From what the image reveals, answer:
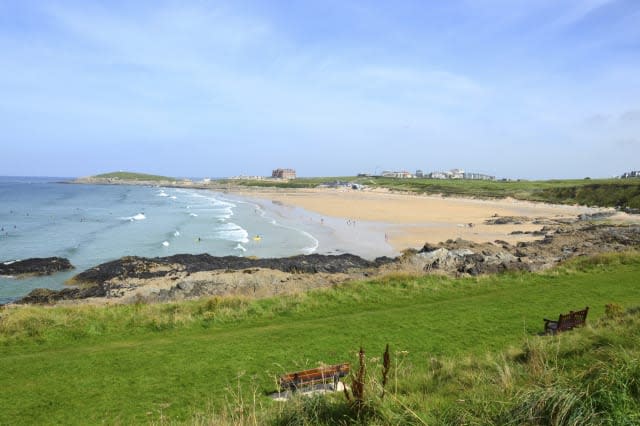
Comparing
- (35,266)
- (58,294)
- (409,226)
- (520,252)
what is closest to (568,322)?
(520,252)

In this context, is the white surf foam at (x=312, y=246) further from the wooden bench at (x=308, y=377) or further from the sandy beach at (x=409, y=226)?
the wooden bench at (x=308, y=377)

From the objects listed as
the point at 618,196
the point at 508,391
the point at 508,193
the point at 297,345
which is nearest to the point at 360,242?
the point at 297,345

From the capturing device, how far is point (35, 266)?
30844 millimetres

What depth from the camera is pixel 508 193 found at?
10600 centimetres

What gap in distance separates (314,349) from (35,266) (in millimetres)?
29268

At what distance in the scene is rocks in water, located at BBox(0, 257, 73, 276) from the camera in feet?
97.6

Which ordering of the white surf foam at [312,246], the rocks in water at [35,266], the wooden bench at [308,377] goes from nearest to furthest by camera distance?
the wooden bench at [308,377] → the rocks in water at [35,266] → the white surf foam at [312,246]

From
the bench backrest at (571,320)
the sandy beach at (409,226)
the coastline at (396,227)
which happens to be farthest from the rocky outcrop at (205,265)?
the bench backrest at (571,320)

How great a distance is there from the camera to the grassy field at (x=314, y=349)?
5004 millimetres

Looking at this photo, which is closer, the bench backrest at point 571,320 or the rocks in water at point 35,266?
the bench backrest at point 571,320

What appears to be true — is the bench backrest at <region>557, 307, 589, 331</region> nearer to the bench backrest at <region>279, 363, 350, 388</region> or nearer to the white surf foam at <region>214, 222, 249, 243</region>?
the bench backrest at <region>279, 363, 350, 388</region>

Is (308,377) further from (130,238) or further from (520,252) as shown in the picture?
(130,238)

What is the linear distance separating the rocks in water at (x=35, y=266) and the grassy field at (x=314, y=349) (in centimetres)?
1888

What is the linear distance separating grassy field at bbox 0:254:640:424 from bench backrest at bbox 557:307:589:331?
431 mm
